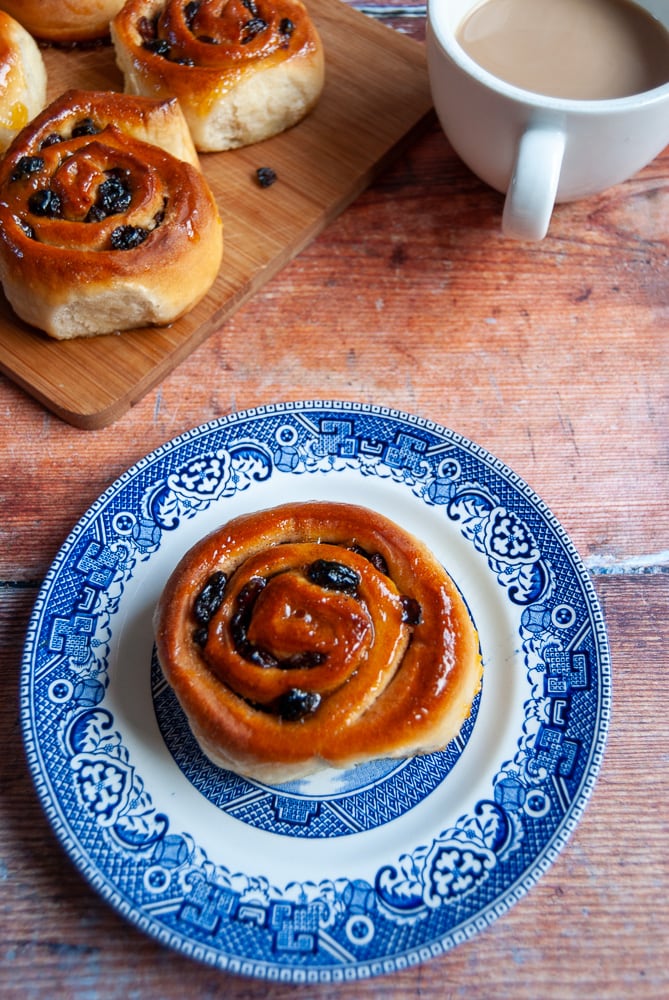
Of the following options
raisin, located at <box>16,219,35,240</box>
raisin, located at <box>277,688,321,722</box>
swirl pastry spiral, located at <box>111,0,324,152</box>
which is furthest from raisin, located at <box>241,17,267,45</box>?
raisin, located at <box>277,688,321,722</box>

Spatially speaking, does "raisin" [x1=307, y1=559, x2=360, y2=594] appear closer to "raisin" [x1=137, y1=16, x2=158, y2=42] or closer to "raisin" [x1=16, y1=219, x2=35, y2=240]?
"raisin" [x1=16, y1=219, x2=35, y2=240]

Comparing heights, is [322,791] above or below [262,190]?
below

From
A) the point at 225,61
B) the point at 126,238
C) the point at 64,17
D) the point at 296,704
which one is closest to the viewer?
the point at 296,704

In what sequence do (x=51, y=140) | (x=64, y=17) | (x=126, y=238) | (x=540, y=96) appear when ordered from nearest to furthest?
(x=540, y=96)
(x=126, y=238)
(x=51, y=140)
(x=64, y=17)

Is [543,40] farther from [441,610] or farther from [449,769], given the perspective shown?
[449,769]

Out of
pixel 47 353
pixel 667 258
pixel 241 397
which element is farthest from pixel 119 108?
pixel 667 258

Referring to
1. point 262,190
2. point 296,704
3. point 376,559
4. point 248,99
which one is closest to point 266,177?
point 262,190

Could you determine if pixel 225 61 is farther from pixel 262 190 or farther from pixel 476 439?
pixel 476 439
